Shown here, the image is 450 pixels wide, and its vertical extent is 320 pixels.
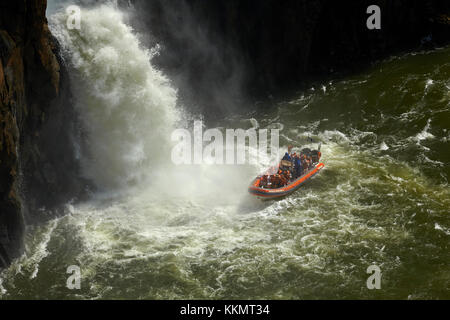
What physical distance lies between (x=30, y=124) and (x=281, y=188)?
8.44 meters

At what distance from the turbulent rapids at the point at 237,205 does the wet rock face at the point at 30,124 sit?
0.77 metres

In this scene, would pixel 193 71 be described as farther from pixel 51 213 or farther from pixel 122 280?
pixel 122 280

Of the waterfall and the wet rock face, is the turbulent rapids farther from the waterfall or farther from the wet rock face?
the wet rock face

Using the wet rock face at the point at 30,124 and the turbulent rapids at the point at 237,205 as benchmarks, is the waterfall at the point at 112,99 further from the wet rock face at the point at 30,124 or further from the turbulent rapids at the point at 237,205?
the wet rock face at the point at 30,124

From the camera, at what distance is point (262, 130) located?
68.7 ft
